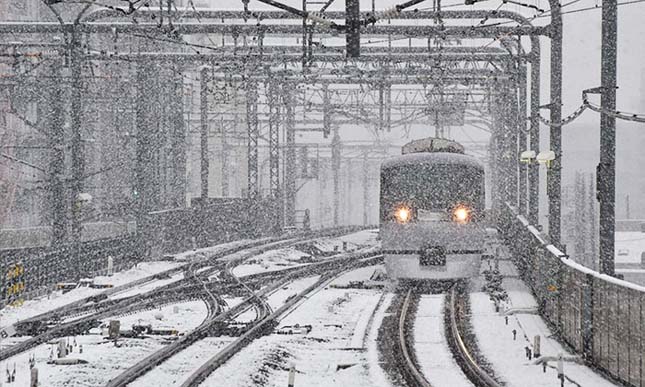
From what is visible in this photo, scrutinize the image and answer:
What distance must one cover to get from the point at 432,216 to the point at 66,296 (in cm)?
805

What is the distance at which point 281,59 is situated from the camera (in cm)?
3259

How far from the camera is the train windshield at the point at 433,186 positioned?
21.9 meters

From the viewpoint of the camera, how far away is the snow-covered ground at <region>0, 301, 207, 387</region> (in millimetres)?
11500

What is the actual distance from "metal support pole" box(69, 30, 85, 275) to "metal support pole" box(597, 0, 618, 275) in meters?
14.1

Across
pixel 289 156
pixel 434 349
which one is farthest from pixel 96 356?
pixel 289 156

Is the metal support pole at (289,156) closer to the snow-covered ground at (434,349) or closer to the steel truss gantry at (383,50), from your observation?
the steel truss gantry at (383,50)

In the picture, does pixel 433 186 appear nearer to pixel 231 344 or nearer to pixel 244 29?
pixel 244 29

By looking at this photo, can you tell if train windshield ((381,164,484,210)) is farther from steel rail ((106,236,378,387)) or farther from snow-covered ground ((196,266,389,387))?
snow-covered ground ((196,266,389,387))

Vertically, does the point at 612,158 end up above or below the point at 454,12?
below

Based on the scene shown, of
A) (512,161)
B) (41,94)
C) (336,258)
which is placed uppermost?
(41,94)

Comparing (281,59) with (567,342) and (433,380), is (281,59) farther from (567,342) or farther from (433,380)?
(433,380)

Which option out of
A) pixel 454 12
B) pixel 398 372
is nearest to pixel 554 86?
pixel 454 12

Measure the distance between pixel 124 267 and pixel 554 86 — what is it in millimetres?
12616

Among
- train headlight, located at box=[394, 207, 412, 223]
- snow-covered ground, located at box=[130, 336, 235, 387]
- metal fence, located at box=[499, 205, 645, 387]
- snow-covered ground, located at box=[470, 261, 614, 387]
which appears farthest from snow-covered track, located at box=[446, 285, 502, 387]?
snow-covered ground, located at box=[130, 336, 235, 387]
